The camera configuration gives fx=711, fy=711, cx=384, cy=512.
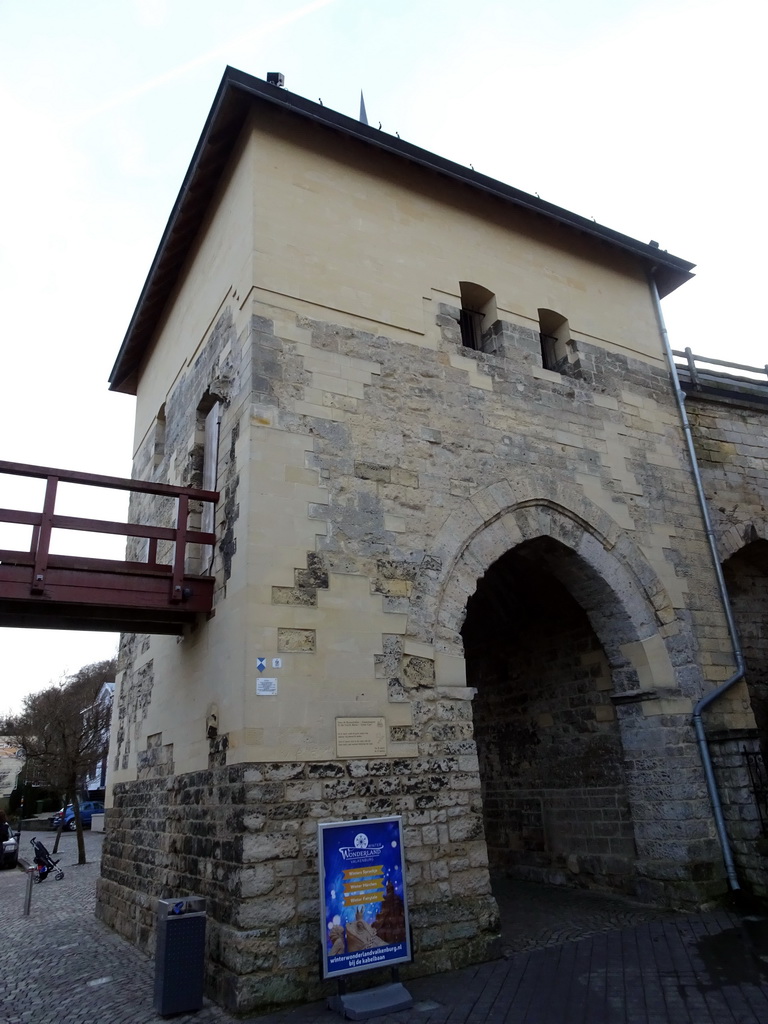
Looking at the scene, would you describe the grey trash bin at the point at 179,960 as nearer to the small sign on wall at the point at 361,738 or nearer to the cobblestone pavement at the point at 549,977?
the cobblestone pavement at the point at 549,977

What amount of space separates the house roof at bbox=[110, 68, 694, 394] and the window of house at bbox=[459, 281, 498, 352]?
1.18 meters

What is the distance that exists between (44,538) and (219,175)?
4645mm

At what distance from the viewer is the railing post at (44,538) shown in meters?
5.44

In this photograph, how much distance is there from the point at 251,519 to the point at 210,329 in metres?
3.00

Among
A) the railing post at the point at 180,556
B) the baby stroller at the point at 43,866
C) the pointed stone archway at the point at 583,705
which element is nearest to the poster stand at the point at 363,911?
the pointed stone archway at the point at 583,705

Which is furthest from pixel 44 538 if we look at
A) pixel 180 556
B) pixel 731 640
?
pixel 731 640

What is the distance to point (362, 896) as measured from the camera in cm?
465

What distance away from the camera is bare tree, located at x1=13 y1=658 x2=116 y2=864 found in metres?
21.1

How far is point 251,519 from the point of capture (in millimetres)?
5516

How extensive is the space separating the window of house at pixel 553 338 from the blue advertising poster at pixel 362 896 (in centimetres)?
566

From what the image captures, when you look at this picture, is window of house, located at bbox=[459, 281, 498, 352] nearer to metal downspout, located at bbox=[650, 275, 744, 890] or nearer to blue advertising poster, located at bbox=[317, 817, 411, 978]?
metal downspout, located at bbox=[650, 275, 744, 890]

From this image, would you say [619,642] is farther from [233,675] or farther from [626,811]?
[233,675]

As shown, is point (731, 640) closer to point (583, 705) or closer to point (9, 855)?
point (583, 705)

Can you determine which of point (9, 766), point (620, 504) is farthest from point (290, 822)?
point (9, 766)
